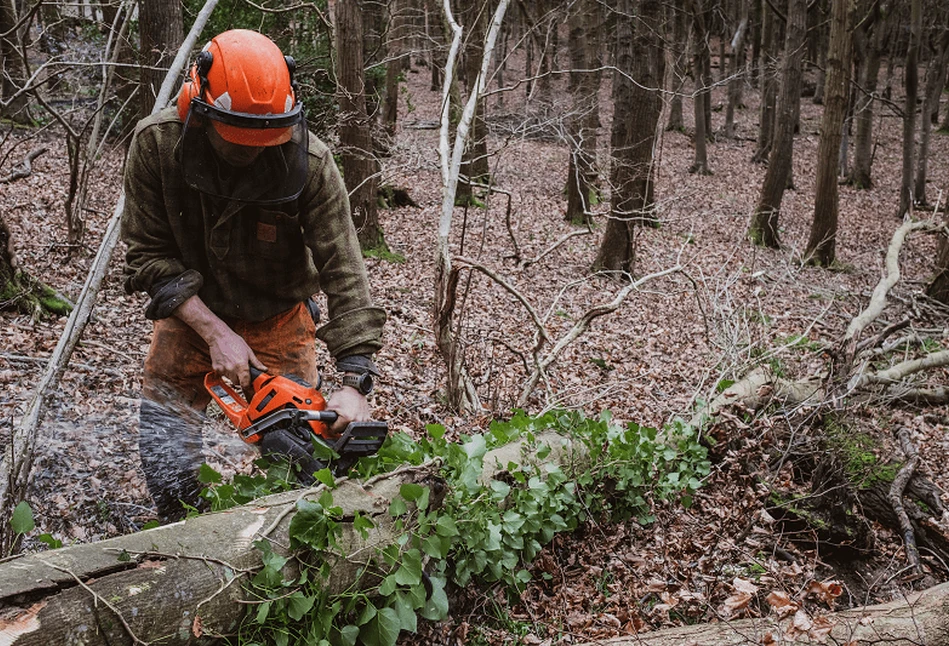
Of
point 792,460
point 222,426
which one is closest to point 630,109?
point 792,460

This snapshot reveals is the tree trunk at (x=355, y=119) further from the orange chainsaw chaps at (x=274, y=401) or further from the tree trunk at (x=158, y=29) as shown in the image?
the orange chainsaw chaps at (x=274, y=401)

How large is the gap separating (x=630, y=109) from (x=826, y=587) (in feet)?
29.3

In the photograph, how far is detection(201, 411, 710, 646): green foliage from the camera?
2365mm

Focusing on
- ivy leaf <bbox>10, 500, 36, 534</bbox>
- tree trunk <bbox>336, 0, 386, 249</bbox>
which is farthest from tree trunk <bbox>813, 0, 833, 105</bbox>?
ivy leaf <bbox>10, 500, 36, 534</bbox>

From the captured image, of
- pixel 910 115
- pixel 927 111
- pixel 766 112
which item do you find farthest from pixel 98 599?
pixel 766 112

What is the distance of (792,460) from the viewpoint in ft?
16.4

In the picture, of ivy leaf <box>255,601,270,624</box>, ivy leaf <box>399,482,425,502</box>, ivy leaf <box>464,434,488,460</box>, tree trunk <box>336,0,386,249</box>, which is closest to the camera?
ivy leaf <box>255,601,270,624</box>

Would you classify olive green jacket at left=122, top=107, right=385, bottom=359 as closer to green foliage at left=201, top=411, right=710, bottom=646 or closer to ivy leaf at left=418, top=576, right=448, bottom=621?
green foliage at left=201, top=411, right=710, bottom=646

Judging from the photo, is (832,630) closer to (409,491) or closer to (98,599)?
(409,491)

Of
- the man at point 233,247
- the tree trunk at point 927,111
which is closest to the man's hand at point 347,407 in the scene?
the man at point 233,247

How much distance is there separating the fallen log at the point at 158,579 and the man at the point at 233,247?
0.49 meters

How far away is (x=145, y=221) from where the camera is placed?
3.05m

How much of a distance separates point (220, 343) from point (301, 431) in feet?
1.96

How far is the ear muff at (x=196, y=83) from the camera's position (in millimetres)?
2672
